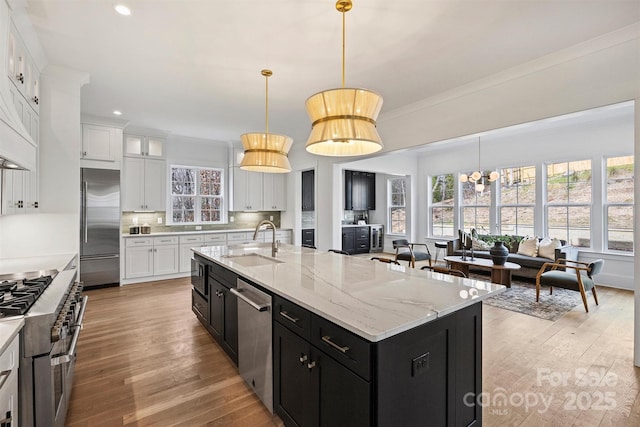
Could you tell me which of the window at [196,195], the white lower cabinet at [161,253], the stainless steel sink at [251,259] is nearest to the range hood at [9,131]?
the stainless steel sink at [251,259]

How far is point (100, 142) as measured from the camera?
194 inches

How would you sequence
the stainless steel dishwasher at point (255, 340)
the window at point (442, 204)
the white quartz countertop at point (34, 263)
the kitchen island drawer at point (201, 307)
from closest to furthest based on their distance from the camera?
the stainless steel dishwasher at point (255, 340) → the white quartz countertop at point (34, 263) → the kitchen island drawer at point (201, 307) → the window at point (442, 204)

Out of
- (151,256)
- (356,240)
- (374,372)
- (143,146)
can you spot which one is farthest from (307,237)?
(374,372)

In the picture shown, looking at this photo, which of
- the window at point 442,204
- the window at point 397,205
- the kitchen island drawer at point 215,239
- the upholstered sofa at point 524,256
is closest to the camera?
the upholstered sofa at point 524,256

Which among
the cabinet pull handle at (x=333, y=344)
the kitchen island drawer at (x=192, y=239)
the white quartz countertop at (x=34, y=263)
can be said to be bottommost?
the cabinet pull handle at (x=333, y=344)

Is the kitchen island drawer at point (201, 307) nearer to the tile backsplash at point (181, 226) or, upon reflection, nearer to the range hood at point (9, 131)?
the range hood at point (9, 131)

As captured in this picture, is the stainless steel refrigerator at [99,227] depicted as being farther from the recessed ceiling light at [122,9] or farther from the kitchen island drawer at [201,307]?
the recessed ceiling light at [122,9]

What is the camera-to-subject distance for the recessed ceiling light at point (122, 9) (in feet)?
7.30

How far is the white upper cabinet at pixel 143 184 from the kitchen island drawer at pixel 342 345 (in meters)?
5.26

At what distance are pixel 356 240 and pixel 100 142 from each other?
6312mm

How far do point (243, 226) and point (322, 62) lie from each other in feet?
15.6

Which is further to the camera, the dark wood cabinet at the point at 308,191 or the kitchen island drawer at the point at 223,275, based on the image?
the dark wood cabinet at the point at 308,191

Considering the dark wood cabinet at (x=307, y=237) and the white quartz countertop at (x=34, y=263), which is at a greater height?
the white quartz countertop at (x=34, y=263)

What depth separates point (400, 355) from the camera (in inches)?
50.5
